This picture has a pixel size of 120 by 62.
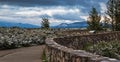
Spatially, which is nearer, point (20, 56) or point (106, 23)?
point (20, 56)

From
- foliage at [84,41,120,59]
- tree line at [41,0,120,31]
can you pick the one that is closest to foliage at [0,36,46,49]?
foliage at [84,41,120,59]

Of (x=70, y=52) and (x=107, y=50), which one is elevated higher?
(x=70, y=52)

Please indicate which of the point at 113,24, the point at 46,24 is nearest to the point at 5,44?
the point at 113,24

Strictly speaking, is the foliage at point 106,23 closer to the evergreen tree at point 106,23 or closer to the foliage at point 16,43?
the evergreen tree at point 106,23

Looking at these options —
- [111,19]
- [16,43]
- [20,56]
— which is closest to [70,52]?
[20,56]

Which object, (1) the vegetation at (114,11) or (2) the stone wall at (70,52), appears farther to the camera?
(1) the vegetation at (114,11)

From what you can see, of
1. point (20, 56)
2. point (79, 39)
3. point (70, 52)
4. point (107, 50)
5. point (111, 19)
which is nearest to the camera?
point (70, 52)

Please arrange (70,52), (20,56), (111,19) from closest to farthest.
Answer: (70,52), (20,56), (111,19)

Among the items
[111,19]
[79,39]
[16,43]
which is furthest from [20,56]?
[111,19]

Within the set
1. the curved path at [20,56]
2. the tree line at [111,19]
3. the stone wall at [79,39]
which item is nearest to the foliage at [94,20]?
the tree line at [111,19]

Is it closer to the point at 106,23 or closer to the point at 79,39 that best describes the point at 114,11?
the point at 106,23

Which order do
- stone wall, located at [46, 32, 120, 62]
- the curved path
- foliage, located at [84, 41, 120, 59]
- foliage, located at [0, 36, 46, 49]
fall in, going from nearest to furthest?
1. stone wall, located at [46, 32, 120, 62]
2. foliage, located at [84, 41, 120, 59]
3. the curved path
4. foliage, located at [0, 36, 46, 49]

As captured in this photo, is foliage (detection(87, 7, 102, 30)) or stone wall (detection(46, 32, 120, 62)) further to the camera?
foliage (detection(87, 7, 102, 30))

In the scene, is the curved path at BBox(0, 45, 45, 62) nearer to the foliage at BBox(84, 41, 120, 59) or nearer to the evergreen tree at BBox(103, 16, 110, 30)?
the foliage at BBox(84, 41, 120, 59)
